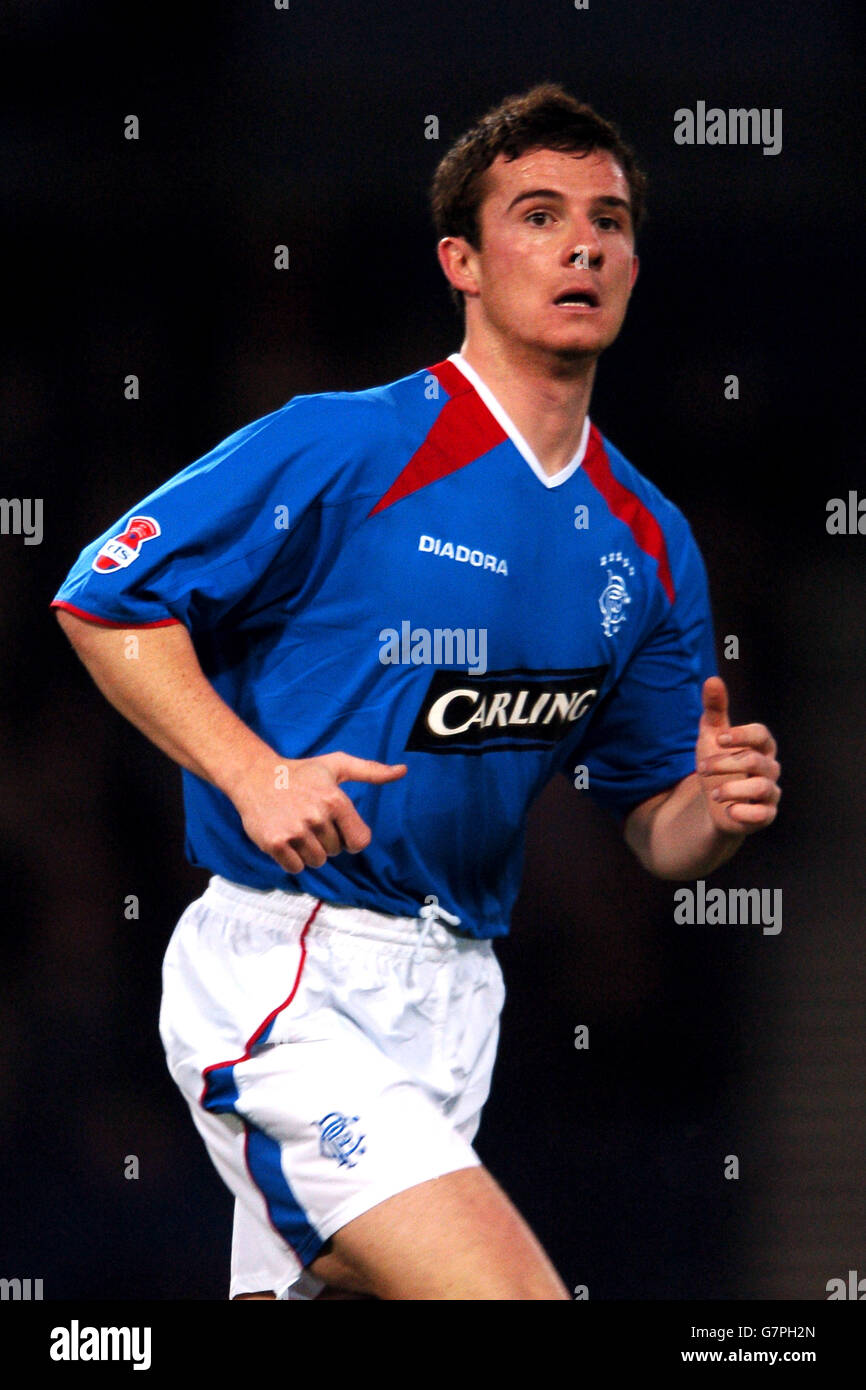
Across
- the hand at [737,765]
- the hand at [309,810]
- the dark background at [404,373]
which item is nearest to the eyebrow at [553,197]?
the dark background at [404,373]

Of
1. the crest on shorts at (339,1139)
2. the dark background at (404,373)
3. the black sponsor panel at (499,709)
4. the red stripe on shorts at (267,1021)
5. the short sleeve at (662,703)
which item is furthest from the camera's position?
the dark background at (404,373)

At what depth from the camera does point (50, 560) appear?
2.85 metres

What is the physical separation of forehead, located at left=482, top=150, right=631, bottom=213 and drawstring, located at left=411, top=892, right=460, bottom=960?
3.06ft

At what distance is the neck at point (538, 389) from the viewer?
7.39 feet

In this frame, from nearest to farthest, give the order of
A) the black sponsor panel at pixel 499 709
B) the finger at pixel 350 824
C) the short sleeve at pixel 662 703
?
the finger at pixel 350 824, the black sponsor panel at pixel 499 709, the short sleeve at pixel 662 703

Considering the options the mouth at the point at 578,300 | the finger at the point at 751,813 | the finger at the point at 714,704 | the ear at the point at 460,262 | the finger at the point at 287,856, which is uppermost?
the ear at the point at 460,262

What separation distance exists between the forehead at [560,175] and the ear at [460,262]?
0.22 ft

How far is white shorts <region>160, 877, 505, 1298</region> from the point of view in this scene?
1920mm

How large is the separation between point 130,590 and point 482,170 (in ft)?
2.71

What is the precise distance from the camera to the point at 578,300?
2.22 metres

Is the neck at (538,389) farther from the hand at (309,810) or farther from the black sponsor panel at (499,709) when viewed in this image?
the hand at (309,810)

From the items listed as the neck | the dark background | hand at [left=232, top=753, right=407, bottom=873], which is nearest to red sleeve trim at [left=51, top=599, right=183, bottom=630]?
hand at [left=232, top=753, right=407, bottom=873]

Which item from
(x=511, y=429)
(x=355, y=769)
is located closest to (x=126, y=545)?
(x=355, y=769)
